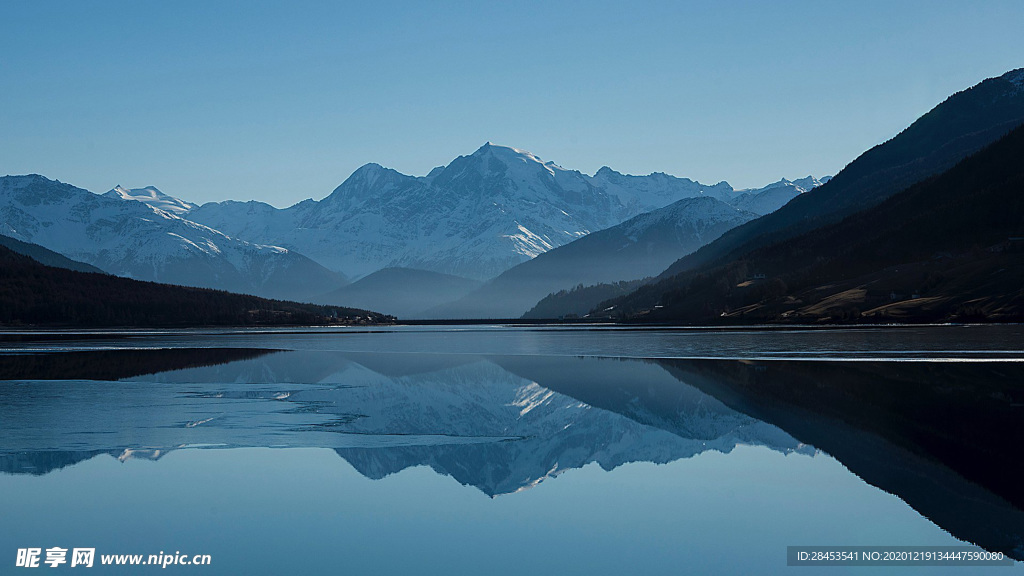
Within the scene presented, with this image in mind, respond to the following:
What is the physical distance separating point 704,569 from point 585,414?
82.3 feet

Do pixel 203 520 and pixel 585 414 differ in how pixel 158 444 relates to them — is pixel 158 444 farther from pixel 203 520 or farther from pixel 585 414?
pixel 585 414

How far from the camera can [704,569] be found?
2053cm

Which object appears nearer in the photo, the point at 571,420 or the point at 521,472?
the point at 521,472

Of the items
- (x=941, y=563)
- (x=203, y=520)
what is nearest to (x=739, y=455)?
(x=941, y=563)

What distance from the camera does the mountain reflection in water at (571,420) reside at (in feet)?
98.9

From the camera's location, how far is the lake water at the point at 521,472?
22453 millimetres

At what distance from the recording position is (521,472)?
31875 mm

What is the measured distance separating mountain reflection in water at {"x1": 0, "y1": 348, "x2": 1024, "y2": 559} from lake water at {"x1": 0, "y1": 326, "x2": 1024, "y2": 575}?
189 mm

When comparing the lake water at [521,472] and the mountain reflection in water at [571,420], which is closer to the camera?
the lake water at [521,472]

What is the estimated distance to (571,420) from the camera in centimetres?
4375

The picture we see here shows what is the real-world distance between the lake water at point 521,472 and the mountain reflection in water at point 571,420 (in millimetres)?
189

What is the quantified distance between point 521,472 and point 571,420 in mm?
12182

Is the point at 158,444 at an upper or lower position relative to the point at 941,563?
upper

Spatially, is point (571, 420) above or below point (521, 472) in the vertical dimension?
above
